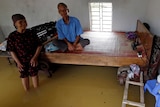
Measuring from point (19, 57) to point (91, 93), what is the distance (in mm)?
1106

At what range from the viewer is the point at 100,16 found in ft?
10.5

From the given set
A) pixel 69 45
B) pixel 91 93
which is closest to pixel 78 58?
pixel 69 45

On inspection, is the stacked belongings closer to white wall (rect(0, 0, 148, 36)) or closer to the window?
white wall (rect(0, 0, 148, 36))

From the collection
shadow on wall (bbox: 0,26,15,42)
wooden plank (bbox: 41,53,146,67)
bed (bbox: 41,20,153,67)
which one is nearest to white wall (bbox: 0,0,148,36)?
shadow on wall (bbox: 0,26,15,42)

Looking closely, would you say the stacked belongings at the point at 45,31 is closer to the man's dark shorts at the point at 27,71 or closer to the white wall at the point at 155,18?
the man's dark shorts at the point at 27,71

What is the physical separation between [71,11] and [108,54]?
4.75 feet

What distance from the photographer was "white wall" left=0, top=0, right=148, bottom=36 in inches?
118

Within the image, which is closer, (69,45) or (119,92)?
(119,92)

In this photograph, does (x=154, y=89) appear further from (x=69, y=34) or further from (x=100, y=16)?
(x=100, y=16)

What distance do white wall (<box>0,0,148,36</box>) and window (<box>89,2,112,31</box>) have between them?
3.4 inches

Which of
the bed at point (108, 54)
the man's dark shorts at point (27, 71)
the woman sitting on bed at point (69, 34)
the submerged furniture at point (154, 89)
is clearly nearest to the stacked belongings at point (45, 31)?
the woman sitting on bed at point (69, 34)

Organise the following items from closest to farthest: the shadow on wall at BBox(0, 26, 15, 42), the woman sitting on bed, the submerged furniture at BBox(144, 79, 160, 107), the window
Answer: the submerged furniture at BBox(144, 79, 160, 107) → the woman sitting on bed → the window → the shadow on wall at BBox(0, 26, 15, 42)

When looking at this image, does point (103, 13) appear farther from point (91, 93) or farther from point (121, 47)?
point (91, 93)

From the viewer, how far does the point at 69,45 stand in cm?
251
